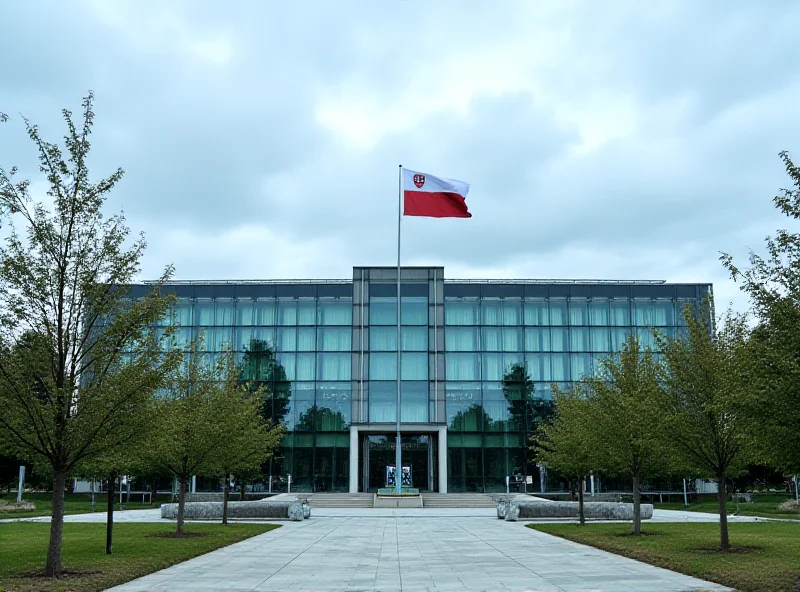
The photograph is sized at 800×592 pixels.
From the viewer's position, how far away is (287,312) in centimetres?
6341

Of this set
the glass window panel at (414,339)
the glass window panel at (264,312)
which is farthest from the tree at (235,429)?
the glass window panel at (264,312)

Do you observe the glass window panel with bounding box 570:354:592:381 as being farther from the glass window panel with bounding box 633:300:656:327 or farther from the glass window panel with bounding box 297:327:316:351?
the glass window panel with bounding box 297:327:316:351

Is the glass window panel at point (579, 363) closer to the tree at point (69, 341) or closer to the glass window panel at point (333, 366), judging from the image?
the glass window panel at point (333, 366)

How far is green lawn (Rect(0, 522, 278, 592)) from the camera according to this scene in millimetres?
15990

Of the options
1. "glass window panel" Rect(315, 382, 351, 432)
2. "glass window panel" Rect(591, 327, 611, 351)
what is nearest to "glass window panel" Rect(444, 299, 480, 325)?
"glass window panel" Rect(591, 327, 611, 351)

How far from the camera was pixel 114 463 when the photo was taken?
750 inches

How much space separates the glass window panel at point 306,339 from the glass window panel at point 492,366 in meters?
13.5

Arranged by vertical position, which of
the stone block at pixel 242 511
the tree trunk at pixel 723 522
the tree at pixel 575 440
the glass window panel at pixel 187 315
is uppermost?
the glass window panel at pixel 187 315

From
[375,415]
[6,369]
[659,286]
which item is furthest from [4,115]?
[659,286]

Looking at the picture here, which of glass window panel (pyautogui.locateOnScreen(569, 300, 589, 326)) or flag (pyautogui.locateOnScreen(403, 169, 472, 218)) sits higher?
flag (pyautogui.locateOnScreen(403, 169, 472, 218))

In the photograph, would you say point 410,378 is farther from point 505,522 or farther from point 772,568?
point 772,568

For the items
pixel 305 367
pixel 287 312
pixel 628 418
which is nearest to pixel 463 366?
pixel 305 367

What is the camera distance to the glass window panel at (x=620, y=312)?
6384cm

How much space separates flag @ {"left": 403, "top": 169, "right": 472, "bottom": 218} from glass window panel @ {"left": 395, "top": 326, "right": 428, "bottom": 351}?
18.8 m
